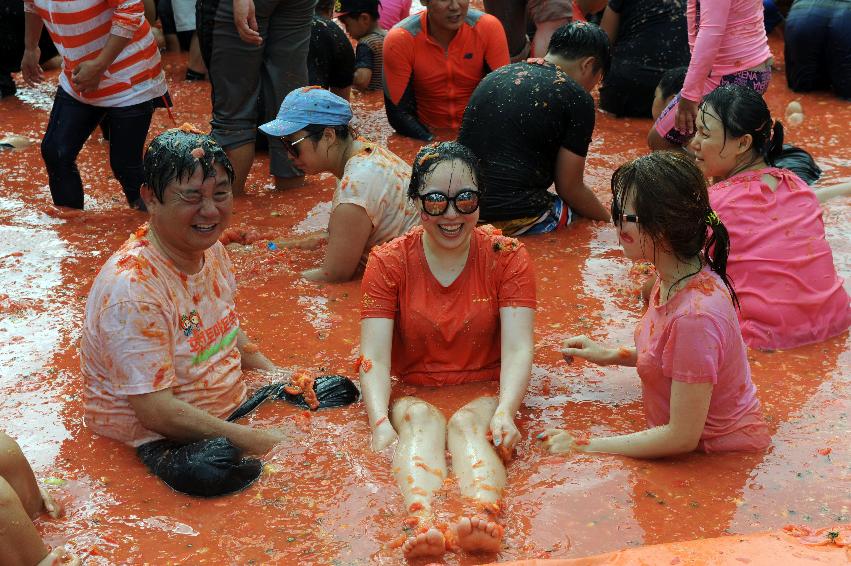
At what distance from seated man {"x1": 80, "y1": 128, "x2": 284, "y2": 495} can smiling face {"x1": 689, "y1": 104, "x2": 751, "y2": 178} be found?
2126 mm

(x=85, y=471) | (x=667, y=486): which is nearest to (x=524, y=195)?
(x=667, y=486)

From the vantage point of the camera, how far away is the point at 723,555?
2.83m

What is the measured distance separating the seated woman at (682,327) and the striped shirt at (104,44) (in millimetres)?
3247

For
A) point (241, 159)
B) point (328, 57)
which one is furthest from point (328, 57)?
point (241, 159)

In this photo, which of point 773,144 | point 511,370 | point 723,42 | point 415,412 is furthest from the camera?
point 723,42

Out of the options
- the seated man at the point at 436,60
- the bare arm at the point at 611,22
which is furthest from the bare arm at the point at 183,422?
the bare arm at the point at 611,22

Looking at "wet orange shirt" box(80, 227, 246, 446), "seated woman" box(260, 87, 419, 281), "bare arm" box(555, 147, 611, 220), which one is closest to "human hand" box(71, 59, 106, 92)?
"seated woman" box(260, 87, 419, 281)

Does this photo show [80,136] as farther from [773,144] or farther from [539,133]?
[773,144]

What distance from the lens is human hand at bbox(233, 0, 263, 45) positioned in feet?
18.2

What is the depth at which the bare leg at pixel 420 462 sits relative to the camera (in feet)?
9.41

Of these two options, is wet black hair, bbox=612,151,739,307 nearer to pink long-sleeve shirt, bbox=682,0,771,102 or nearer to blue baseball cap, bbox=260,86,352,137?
blue baseball cap, bbox=260,86,352,137

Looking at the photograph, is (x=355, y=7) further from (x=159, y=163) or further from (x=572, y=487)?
(x=572, y=487)

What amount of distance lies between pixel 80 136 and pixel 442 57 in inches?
108

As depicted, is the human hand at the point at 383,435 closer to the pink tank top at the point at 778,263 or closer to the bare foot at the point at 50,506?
the bare foot at the point at 50,506
